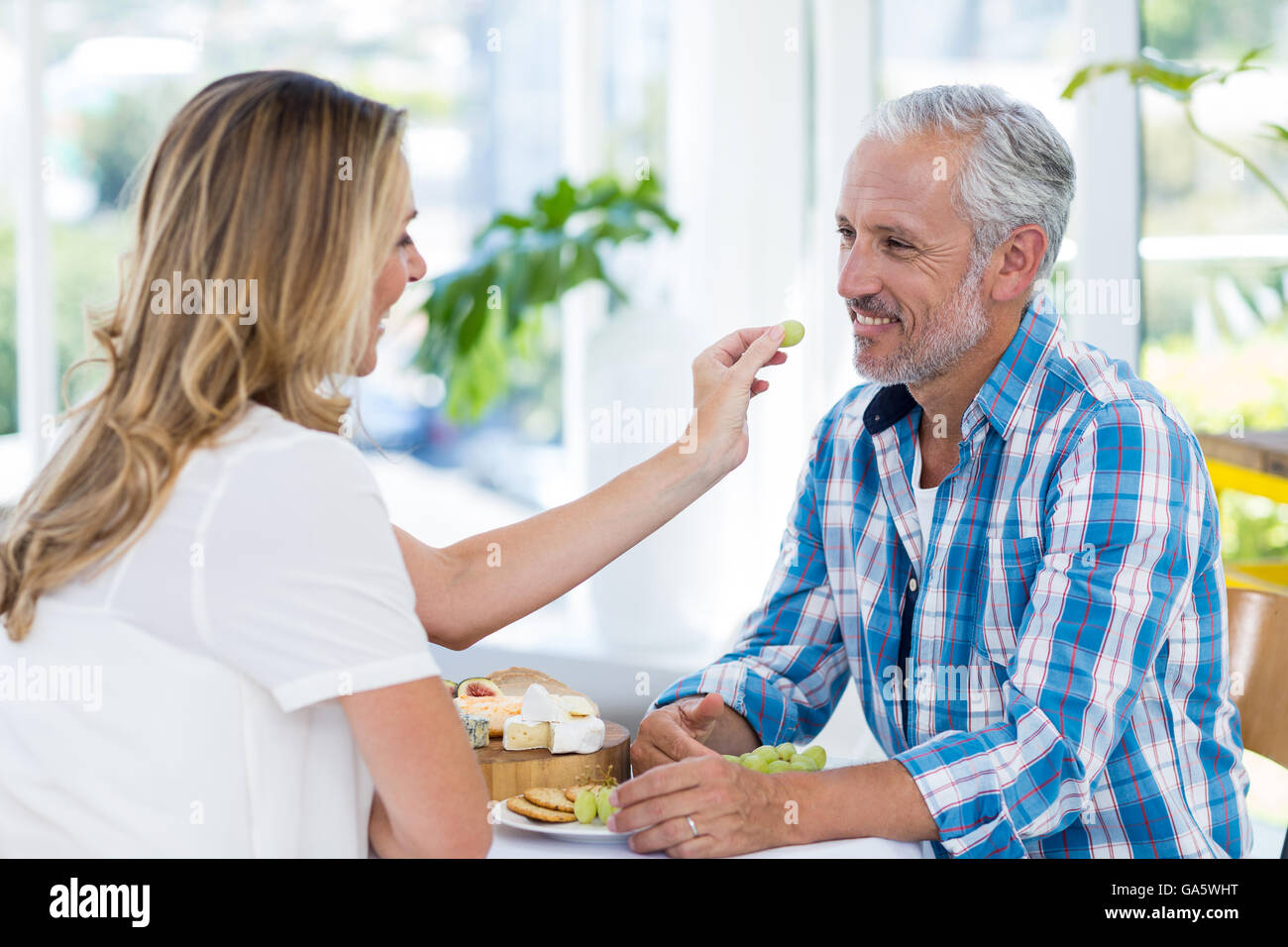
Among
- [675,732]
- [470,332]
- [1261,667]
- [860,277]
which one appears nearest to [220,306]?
[675,732]

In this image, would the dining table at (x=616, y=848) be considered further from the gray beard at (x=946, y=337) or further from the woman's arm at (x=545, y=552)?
the gray beard at (x=946, y=337)

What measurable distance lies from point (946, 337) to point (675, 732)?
0.66 m

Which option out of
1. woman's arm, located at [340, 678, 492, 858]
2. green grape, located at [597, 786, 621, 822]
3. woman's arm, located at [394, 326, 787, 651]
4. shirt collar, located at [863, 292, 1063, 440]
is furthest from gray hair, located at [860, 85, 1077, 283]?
woman's arm, located at [340, 678, 492, 858]

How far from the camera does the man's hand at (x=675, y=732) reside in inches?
62.6

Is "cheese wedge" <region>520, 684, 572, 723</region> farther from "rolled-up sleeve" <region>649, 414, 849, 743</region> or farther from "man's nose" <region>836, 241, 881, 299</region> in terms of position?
"man's nose" <region>836, 241, 881, 299</region>

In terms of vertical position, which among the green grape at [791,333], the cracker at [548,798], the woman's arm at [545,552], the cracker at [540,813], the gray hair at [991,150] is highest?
the gray hair at [991,150]

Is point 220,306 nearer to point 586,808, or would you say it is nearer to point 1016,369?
point 586,808

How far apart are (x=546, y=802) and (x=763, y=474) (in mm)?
3544

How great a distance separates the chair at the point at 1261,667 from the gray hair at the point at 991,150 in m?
0.59

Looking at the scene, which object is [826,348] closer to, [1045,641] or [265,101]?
[1045,641]

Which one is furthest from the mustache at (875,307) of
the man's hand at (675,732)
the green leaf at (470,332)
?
the green leaf at (470,332)

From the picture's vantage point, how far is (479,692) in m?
1.65

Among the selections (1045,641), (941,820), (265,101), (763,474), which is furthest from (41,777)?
(763,474)

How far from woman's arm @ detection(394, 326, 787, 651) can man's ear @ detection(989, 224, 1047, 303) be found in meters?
0.52
